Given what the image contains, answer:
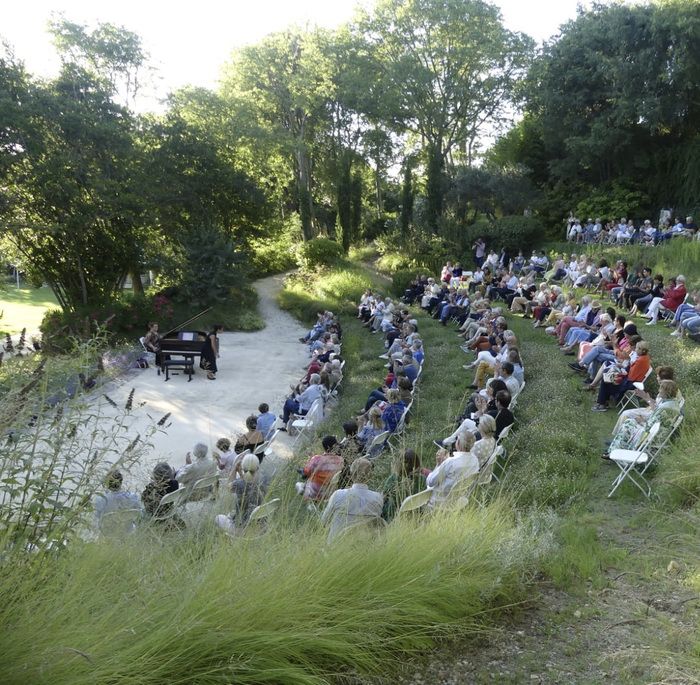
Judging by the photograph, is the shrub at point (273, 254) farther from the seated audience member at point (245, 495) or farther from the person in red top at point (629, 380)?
the seated audience member at point (245, 495)

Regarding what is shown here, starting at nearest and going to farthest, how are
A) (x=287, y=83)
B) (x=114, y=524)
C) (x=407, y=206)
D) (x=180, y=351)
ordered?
1. (x=114, y=524)
2. (x=180, y=351)
3. (x=407, y=206)
4. (x=287, y=83)

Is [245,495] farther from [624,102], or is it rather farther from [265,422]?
[624,102]

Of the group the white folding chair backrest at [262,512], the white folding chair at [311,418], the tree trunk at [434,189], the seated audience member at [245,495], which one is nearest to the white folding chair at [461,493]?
the white folding chair backrest at [262,512]

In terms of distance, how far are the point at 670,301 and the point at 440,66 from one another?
2028 centimetres

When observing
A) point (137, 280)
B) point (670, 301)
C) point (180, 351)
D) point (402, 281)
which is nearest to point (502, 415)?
point (670, 301)

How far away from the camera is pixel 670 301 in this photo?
12.3 meters

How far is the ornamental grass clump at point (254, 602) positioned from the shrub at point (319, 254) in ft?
74.0

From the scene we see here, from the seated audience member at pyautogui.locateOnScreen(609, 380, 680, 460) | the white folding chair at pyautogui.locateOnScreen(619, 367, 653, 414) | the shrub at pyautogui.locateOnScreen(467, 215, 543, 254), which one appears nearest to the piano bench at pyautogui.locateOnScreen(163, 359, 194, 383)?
the white folding chair at pyautogui.locateOnScreen(619, 367, 653, 414)

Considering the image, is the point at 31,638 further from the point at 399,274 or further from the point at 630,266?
the point at 399,274

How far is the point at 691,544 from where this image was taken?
3.75 meters

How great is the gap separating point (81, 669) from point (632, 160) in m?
26.5

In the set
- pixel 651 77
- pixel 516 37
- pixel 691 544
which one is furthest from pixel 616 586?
pixel 516 37

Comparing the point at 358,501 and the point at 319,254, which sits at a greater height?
the point at 319,254

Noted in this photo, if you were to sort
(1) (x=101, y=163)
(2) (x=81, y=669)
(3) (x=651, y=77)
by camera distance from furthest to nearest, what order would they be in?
(3) (x=651, y=77), (1) (x=101, y=163), (2) (x=81, y=669)
